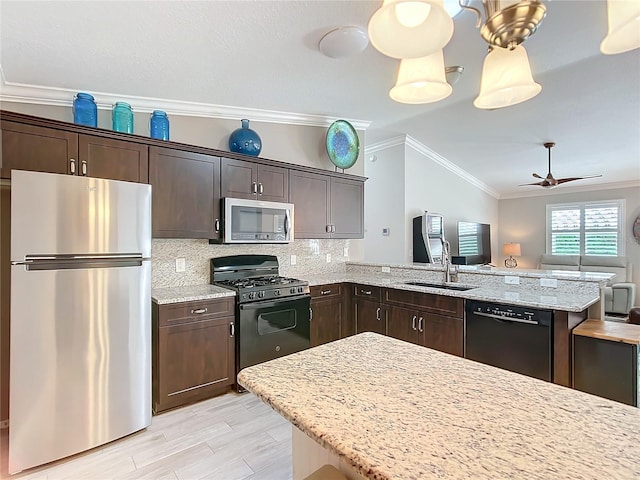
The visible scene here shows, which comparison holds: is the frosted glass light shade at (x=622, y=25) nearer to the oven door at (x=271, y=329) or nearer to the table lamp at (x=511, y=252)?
the oven door at (x=271, y=329)

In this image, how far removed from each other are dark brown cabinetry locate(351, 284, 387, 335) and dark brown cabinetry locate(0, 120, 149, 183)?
234 centimetres

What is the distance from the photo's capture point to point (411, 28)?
1067 mm

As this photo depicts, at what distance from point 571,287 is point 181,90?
3604 mm

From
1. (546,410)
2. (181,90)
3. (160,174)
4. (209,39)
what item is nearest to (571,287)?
(546,410)

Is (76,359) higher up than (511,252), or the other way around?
(511,252)

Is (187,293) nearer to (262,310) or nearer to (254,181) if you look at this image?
(262,310)

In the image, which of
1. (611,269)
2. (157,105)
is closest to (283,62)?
(157,105)

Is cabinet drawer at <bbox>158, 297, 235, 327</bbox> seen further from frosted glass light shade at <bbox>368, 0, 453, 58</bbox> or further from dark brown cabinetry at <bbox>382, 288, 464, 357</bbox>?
frosted glass light shade at <bbox>368, 0, 453, 58</bbox>

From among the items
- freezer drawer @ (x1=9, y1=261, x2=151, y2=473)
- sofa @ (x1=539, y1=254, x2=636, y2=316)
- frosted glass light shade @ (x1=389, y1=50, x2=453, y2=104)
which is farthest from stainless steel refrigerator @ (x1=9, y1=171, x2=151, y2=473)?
sofa @ (x1=539, y1=254, x2=636, y2=316)

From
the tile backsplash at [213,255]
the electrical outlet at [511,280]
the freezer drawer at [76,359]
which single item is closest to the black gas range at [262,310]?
the tile backsplash at [213,255]

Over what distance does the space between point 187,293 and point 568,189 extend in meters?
8.25

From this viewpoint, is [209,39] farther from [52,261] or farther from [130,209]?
[52,261]

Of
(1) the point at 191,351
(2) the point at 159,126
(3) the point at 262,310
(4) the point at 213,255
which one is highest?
(2) the point at 159,126

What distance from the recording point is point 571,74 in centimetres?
323
